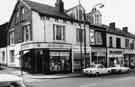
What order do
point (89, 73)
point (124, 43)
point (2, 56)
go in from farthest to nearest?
point (124, 43) < point (2, 56) < point (89, 73)

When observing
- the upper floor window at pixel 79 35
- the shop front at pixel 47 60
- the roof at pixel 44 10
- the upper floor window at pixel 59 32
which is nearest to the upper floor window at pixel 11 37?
the shop front at pixel 47 60

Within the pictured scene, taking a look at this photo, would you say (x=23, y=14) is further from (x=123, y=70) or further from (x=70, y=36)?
(x=123, y=70)

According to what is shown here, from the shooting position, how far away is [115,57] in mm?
29125

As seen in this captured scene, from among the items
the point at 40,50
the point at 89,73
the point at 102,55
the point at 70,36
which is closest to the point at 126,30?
the point at 102,55

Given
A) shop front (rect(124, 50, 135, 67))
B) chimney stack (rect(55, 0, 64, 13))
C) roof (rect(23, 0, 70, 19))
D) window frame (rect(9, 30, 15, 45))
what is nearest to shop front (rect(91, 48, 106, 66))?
shop front (rect(124, 50, 135, 67))

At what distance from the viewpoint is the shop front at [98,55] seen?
82.0ft

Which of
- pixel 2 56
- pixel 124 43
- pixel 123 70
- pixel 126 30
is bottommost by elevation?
pixel 123 70

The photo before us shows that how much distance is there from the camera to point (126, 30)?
1399 inches

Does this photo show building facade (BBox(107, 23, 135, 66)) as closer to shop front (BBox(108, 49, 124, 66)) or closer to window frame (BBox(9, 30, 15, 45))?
shop front (BBox(108, 49, 124, 66))

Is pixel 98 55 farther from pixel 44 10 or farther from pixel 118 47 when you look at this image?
pixel 44 10

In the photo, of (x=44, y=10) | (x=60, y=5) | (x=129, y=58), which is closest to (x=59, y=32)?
(x=44, y=10)

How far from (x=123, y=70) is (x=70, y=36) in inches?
361

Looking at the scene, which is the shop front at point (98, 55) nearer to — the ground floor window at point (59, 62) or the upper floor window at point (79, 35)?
the upper floor window at point (79, 35)

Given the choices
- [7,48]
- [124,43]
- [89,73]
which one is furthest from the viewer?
[124,43]
